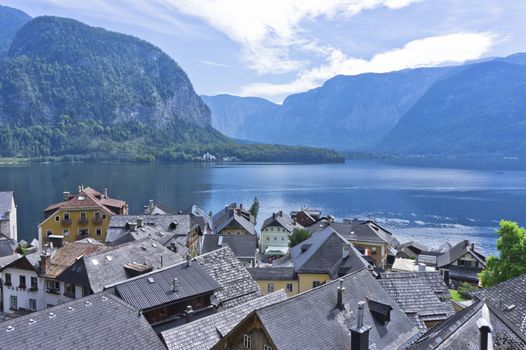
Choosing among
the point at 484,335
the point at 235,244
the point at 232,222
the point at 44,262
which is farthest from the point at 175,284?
the point at 232,222

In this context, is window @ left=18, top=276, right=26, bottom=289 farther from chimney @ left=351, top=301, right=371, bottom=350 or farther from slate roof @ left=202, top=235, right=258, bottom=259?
chimney @ left=351, top=301, right=371, bottom=350

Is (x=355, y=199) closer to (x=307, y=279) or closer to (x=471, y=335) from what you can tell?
Answer: (x=307, y=279)

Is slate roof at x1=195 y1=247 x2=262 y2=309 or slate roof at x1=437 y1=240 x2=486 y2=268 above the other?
slate roof at x1=195 y1=247 x2=262 y2=309

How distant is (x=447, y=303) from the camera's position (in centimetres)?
2794

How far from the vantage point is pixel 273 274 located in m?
43.0

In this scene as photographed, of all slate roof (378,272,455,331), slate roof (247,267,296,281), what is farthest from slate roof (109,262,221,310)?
slate roof (247,267,296,281)

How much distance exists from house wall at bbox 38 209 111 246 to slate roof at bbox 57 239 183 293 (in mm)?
29483

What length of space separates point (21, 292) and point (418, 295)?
100 feet

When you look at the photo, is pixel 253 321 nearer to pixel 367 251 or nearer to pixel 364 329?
pixel 364 329

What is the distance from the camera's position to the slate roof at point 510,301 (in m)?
18.0

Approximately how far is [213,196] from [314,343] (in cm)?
14203

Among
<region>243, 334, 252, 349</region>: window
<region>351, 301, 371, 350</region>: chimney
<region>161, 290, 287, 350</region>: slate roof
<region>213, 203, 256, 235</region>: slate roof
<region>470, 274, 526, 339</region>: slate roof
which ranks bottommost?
<region>213, 203, 256, 235</region>: slate roof

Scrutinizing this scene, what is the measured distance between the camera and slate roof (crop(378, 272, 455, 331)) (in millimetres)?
26641

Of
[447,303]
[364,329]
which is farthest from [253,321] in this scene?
[447,303]
